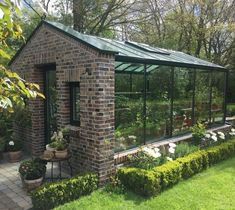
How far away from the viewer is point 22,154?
24.4 feet

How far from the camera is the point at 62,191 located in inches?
179

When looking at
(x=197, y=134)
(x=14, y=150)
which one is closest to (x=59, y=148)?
(x=14, y=150)

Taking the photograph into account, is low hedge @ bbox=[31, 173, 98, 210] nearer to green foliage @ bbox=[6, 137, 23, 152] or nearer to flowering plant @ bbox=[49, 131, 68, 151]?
flowering plant @ bbox=[49, 131, 68, 151]

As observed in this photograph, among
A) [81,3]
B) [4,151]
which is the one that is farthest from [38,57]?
[81,3]

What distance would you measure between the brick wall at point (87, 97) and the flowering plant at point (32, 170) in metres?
0.76

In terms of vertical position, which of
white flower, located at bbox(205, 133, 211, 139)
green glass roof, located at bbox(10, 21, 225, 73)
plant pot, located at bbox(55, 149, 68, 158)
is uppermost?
green glass roof, located at bbox(10, 21, 225, 73)

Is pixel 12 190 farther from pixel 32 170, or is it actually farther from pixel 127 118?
pixel 127 118

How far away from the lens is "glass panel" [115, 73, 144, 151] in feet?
20.0

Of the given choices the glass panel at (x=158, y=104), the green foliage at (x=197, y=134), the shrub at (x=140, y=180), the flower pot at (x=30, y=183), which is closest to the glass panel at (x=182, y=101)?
the glass panel at (x=158, y=104)

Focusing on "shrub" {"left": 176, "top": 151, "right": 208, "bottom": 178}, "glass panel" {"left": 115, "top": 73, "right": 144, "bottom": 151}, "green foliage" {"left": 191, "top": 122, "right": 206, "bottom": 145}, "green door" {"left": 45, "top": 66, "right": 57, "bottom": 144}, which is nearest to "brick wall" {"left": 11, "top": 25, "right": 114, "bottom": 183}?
"green door" {"left": 45, "top": 66, "right": 57, "bottom": 144}

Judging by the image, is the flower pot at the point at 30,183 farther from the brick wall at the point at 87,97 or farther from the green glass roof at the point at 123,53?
the green glass roof at the point at 123,53

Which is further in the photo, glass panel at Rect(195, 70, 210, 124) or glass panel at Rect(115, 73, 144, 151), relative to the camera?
glass panel at Rect(195, 70, 210, 124)

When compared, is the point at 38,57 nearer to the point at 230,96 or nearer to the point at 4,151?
the point at 4,151

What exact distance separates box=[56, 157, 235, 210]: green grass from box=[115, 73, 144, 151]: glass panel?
51.9 inches
